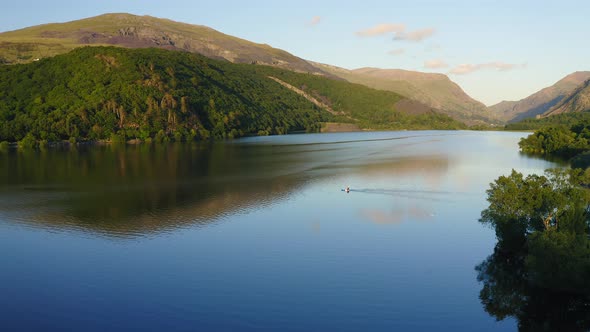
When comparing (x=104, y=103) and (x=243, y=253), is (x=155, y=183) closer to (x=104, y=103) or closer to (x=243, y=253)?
(x=243, y=253)

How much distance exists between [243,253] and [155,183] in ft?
105

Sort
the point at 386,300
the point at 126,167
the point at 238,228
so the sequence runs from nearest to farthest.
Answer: the point at 386,300 < the point at 238,228 < the point at 126,167

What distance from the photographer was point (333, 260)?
31.6 meters

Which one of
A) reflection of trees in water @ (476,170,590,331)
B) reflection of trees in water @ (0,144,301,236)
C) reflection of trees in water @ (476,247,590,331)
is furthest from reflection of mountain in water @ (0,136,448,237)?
reflection of trees in water @ (476,247,590,331)

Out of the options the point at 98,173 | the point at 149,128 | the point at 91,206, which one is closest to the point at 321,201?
the point at 91,206

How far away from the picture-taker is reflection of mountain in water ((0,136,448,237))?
43562 mm

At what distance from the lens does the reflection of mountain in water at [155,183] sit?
43.6m

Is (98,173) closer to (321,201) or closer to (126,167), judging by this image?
(126,167)

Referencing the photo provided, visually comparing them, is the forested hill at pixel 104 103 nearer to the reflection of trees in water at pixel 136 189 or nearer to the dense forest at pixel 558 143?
the reflection of trees in water at pixel 136 189

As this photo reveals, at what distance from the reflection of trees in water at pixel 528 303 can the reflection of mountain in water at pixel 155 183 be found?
928 inches

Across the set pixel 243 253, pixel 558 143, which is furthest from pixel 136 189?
pixel 558 143

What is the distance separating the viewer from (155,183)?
6153 centimetres

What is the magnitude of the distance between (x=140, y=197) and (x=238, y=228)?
16998 mm

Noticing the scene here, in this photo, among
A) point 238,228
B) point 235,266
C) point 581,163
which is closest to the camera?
point 235,266
